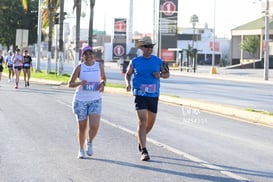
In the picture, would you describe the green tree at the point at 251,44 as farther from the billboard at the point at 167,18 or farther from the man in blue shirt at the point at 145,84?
the man in blue shirt at the point at 145,84

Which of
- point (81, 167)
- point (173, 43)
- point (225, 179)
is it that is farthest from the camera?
point (173, 43)

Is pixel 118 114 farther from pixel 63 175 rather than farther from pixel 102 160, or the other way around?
pixel 63 175

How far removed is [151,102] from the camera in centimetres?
977

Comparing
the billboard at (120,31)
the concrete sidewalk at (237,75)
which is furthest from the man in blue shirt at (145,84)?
the billboard at (120,31)

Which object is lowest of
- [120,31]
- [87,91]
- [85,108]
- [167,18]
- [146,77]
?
[85,108]

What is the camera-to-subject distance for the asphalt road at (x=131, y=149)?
28.0 feet

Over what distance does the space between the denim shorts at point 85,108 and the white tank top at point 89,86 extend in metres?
0.06

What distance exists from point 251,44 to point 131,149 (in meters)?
77.1

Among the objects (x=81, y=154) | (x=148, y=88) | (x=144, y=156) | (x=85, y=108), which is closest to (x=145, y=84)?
(x=148, y=88)

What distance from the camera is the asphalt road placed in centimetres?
855

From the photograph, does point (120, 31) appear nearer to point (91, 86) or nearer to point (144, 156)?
point (91, 86)

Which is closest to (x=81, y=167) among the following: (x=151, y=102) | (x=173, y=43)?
(x=151, y=102)

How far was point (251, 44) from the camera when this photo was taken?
8581 cm

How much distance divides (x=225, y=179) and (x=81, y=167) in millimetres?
2083
